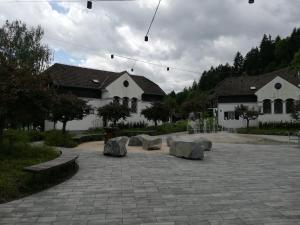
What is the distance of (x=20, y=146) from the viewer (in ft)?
41.7

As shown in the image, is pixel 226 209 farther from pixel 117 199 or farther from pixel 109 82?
pixel 109 82

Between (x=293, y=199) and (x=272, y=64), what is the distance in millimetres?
84883

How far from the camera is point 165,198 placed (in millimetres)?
7559

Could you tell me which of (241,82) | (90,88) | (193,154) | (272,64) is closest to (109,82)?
(90,88)

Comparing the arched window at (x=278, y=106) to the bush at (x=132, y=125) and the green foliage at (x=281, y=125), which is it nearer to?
the green foliage at (x=281, y=125)

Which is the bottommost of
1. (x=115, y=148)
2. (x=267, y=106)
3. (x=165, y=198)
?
(x=165, y=198)

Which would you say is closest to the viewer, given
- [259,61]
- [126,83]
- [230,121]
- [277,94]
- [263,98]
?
[126,83]

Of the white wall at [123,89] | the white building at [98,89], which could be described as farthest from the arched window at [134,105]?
the white wall at [123,89]

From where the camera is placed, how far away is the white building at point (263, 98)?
47.2 meters

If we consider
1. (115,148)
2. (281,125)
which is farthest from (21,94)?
(281,125)

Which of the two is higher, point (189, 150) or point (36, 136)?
point (36, 136)

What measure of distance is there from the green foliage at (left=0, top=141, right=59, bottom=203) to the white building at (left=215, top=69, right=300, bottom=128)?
1538 inches

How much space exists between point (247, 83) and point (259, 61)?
148 feet

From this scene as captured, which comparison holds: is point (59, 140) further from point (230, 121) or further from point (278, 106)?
point (278, 106)
